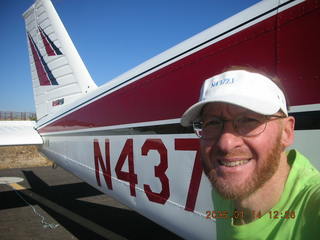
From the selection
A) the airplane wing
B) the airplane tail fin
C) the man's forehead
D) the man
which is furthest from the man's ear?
the airplane wing

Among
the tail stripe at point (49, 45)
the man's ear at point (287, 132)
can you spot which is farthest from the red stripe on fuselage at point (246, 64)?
the tail stripe at point (49, 45)

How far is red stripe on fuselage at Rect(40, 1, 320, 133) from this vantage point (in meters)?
1.35

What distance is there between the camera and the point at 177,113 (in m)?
2.15

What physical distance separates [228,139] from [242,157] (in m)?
0.09

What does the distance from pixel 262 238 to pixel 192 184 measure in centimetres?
106

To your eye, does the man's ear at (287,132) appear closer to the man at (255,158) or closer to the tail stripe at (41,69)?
the man at (255,158)

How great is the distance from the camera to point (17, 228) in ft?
15.3

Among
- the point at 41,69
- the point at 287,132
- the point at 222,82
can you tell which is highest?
the point at 41,69

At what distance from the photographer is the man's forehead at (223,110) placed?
1.06m

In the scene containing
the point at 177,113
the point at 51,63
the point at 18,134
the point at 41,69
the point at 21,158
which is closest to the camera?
the point at 177,113

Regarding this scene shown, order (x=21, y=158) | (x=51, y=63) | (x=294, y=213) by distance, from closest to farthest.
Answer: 1. (x=294, y=213)
2. (x=51, y=63)
3. (x=21, y=158)

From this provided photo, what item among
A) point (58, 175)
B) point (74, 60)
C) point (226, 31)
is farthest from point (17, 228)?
point (58, 175)

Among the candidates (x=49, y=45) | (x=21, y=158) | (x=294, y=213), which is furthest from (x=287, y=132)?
(x=21, y=158)
